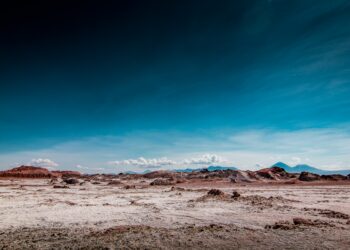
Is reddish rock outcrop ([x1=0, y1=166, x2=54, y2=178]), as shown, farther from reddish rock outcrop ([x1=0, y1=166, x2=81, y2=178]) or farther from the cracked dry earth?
the cracked dry earth

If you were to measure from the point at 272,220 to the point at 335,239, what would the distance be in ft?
13.8

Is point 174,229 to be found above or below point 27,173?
below

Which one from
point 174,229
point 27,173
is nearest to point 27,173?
point 27,173

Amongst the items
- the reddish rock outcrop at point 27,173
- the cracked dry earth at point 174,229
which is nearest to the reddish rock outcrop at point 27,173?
the reddish rock outcrop at point 27,173

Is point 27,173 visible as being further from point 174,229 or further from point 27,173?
point 174,229

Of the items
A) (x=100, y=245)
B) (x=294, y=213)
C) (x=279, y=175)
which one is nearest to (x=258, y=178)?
(x=279, y=175)

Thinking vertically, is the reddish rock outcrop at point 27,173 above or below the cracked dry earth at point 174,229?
above

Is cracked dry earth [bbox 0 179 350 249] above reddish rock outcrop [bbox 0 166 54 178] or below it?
below

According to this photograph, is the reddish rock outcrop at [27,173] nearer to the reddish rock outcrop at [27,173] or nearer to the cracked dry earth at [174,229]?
the reddish rock outcrop at [27,173]

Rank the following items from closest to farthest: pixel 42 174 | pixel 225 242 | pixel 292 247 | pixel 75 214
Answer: pixel 292 247 < pixel 225 242 < pixel 75 214 < pixel 42 174

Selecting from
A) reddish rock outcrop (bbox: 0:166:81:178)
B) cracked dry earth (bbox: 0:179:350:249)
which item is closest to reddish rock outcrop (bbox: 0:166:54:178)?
reddish rock outcrop (bbox: 0:166:81:178)

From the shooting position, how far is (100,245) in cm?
1049

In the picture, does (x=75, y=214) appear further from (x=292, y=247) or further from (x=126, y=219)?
(x=292, y=247)

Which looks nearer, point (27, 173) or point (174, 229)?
point (174, 229)
